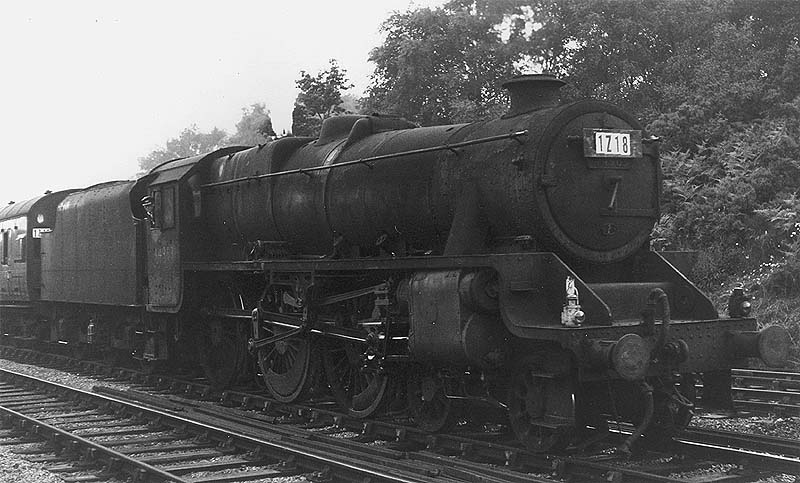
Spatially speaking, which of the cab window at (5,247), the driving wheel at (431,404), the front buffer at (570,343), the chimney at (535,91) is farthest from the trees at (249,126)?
the front buffer at (570,343)

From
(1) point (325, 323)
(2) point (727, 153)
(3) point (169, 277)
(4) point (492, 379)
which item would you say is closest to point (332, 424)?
(1) point (325, 323)

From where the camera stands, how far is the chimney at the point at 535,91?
827 centimetres

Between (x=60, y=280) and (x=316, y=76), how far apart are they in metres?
11.4

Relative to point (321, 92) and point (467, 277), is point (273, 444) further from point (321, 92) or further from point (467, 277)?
point (321, 92)

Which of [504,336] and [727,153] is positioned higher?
[727,153]

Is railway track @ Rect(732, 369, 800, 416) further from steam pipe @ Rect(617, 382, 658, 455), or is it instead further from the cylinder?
steam pipe @ Rect(617, 382, 658, 455)

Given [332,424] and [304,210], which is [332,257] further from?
[332,424]

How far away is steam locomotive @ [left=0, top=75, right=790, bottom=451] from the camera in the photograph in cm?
729

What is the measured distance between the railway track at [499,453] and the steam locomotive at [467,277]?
0.23 m

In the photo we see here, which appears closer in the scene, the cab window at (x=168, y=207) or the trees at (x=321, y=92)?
the cab window at (x=168, y=207)

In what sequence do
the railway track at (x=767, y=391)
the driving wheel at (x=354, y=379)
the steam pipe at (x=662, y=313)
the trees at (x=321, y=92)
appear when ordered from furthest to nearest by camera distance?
1. the trees at (x=321, y=92)
2. the railway track at (x=767, y=391)
3. the driving wheel at (x=354, y=379)
4. the steam pipe at (x=662, y=313)

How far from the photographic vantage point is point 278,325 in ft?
36.2

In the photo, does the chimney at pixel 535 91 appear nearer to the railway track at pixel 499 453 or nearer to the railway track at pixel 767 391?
the railway track at pixel 499 453

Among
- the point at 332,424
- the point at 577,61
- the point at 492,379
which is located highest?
the point at 577,61
